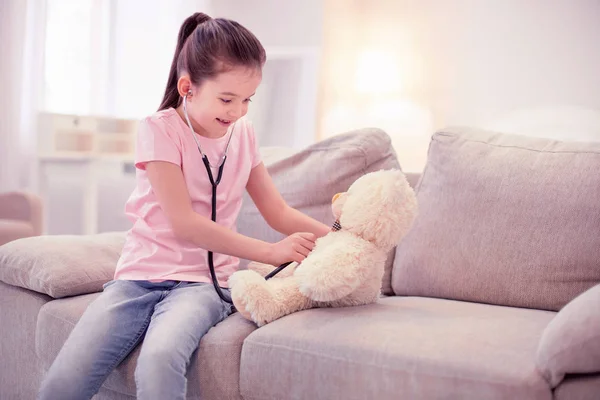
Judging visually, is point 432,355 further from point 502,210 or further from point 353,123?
point 353,123

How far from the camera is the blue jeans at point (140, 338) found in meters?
1.35

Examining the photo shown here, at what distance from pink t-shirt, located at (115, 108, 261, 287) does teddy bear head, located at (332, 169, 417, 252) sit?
0.34 meters

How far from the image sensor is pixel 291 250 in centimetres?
157

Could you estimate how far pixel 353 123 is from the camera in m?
3.78

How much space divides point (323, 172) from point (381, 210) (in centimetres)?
55

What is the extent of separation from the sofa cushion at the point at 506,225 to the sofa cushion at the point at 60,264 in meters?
0.82

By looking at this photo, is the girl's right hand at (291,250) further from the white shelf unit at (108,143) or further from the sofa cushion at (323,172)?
the white shelf unit at (108,143)

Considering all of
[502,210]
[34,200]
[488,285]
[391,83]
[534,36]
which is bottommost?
[34,200]

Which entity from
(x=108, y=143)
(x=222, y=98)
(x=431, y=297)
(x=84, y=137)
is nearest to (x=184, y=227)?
(x=222, y=98)

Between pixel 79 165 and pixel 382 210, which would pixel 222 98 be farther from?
pixel 79 165

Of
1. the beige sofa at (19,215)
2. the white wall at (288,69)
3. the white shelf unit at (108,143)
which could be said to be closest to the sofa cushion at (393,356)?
the beige sofa at (19,215)

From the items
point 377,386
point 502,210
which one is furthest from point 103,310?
point 502,210

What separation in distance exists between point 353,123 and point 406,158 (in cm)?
38

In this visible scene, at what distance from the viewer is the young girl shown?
4.70 ft
